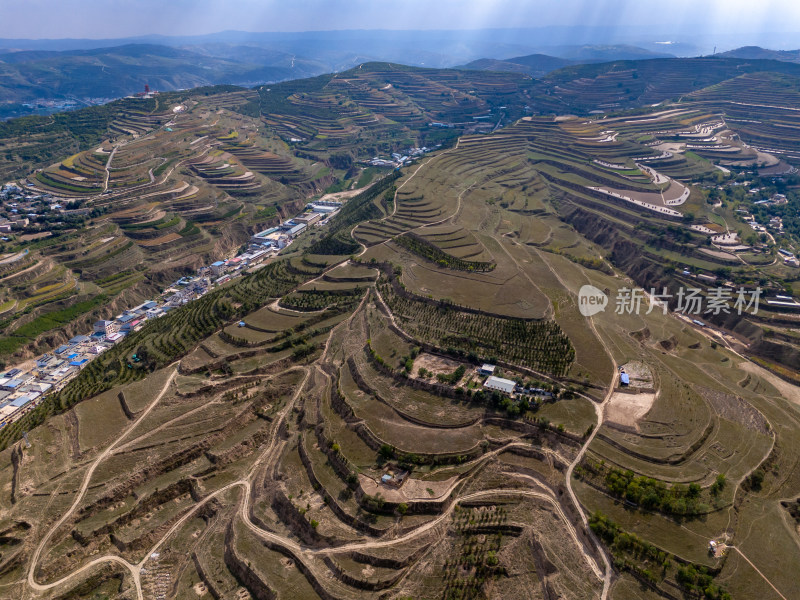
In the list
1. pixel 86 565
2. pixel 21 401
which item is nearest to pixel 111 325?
pixel 21 401

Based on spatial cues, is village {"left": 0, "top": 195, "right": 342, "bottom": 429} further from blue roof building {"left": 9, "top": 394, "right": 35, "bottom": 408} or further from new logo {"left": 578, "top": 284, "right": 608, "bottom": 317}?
new logo {"left": 578, "top": 284, "right": 608, "bottom": 317}

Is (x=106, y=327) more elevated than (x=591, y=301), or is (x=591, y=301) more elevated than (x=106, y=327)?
(x=591, y=301)

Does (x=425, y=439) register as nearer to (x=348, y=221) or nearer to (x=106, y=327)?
(x=106, y=327)

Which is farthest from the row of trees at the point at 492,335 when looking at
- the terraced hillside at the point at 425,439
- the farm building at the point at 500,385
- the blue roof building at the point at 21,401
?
the blue roof building at the point at 21,401

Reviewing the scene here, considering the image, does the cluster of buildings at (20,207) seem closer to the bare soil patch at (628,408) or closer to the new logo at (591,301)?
the new logo at (591,301)

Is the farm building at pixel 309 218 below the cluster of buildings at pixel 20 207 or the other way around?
below

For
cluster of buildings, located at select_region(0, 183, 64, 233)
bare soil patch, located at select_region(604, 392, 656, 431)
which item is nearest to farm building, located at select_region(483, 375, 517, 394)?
bare soil patch, located at select_region(604, 392, 656, 431)
